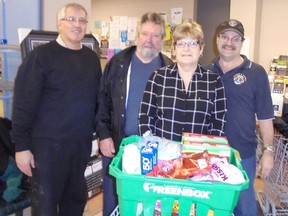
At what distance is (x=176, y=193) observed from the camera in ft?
2.78

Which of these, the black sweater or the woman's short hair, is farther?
the black sweater

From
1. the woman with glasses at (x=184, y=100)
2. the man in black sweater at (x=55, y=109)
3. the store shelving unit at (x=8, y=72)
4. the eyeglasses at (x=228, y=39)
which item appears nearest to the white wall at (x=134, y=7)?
the store shelving unit at (x=8, y=72)

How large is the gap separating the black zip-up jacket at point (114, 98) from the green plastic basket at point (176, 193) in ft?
2.79

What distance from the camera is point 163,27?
1.77 meters

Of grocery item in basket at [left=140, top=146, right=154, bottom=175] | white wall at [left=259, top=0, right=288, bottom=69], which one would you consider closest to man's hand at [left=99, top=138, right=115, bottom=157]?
grocery item in basket at [left=140, top=146, right=154, bottom=175]

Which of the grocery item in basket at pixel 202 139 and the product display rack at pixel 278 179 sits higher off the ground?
the grocery item in basket at pixel 202 139

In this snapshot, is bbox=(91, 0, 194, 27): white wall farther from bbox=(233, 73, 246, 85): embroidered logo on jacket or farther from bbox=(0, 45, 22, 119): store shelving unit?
bbox=(233, 73, 246, 85): embroidered logo on jacket

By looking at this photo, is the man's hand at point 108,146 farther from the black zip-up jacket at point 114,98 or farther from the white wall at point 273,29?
the white wall at point 273,29

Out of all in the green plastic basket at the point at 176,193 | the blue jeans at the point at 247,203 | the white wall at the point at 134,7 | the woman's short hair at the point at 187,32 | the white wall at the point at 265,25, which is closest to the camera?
the green plastic basket at the point at 176,193

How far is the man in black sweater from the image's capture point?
160 centimetres

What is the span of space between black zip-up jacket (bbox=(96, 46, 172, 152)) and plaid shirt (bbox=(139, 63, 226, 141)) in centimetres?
30

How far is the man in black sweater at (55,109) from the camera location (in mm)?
1604

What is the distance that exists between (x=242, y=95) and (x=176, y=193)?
3.20ft

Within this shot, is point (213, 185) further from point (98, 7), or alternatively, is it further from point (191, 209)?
point (98, 7)
